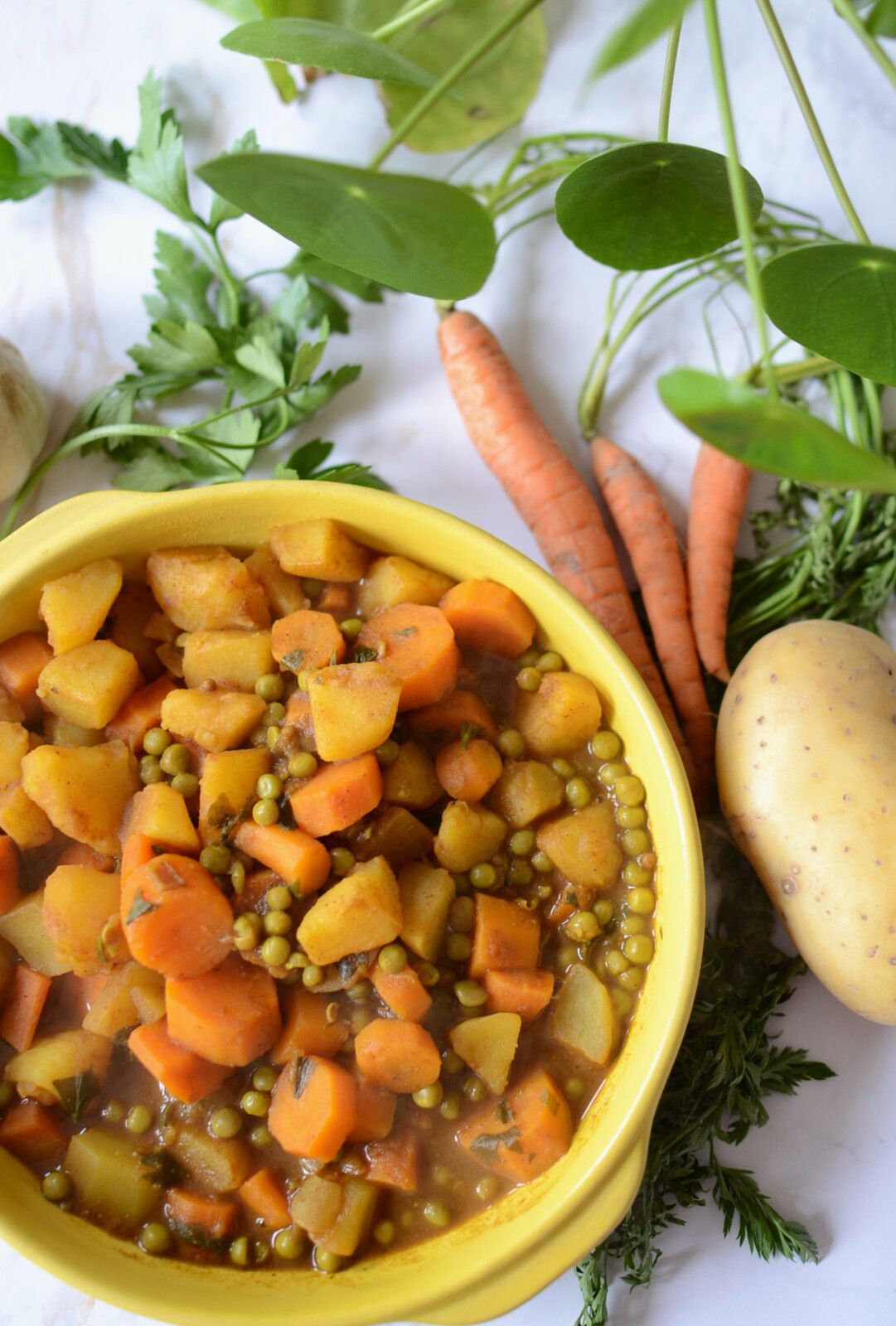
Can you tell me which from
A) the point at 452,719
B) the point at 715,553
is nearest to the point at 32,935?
the point at 452,719

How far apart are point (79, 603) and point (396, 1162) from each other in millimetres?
1366

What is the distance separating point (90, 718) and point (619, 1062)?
136cm

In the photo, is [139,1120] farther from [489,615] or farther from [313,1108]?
[489,615]

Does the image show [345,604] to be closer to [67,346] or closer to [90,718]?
[90,718]

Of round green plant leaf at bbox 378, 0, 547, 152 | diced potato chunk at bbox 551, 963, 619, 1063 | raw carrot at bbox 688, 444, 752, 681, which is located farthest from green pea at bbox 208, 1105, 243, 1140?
round green plant leaf at bbox 378, 0, 547, 152

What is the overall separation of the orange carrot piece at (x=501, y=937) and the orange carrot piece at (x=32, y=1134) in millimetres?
936

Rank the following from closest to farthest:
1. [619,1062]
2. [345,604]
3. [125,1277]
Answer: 1. [125,1277]
2. [619,1062]
3. [345,604]

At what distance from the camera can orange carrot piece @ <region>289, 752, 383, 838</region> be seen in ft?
7.20

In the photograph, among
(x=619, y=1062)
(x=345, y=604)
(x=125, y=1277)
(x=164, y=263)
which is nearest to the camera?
(x=125, y=1277)

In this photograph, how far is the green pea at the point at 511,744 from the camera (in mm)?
2430

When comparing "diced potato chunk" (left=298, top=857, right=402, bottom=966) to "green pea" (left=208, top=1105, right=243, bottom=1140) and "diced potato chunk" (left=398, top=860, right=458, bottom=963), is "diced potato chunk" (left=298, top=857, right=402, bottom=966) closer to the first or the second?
"diced potato chunk" (left=398, top=860, right=458, bottom=963)

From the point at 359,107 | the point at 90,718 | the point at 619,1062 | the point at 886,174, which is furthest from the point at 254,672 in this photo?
the point at 886,174

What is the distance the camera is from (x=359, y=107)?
3.07m

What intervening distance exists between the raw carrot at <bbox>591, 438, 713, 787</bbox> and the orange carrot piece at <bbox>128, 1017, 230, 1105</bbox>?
1.44m
